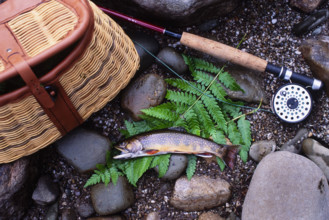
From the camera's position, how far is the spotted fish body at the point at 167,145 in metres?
2.69

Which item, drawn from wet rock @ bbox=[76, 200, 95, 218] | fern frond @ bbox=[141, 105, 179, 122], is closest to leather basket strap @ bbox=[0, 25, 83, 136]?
fern frond @ bbox=[141, 105, 179, 122]

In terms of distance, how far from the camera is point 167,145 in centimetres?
271

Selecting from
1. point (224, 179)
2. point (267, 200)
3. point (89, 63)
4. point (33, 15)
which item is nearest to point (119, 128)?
point (89, 63)

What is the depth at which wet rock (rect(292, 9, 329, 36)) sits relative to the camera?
3059 millimetres

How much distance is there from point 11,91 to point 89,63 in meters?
0.55

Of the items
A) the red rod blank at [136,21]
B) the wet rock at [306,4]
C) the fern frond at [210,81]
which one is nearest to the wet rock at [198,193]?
the fern frond at [210,81]

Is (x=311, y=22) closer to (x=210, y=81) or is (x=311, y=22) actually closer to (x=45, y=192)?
(x=210, y=81)

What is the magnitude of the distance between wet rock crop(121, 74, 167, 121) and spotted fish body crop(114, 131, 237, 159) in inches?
11.0

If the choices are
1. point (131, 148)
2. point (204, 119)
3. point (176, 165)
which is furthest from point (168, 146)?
point (204, 119)

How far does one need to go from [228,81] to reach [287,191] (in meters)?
1.08

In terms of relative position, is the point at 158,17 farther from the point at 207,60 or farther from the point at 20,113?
the point at 20,113

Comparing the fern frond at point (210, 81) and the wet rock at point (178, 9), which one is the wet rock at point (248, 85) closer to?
the fern frond at point (210, 81)

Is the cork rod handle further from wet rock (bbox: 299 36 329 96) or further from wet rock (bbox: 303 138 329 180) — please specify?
wet rock (bbox: 303 138 329 180)

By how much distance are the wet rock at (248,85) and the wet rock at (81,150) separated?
1309 mm
